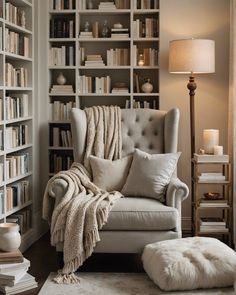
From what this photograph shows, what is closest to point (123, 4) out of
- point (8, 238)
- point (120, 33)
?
point (120, 33)

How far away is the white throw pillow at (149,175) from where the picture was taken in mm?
4504

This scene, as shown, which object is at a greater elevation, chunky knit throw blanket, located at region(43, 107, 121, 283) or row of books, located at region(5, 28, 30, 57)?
row of books, located at region(5, 28, 30, 57)

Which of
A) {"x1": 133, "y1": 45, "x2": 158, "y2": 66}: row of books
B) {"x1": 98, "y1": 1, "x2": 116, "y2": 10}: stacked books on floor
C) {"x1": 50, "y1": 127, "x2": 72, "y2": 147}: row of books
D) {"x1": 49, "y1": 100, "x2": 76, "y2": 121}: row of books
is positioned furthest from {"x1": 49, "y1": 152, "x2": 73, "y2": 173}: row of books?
{"x1": 98, "y1": 1, "x2": 116, "y2": 10}: stacked books on floor

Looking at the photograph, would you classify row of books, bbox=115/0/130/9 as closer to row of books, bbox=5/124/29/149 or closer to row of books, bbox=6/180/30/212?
row of books, bbox=5/124/29/149

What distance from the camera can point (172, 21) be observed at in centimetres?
533

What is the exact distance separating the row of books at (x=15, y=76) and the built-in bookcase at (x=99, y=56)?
446 millimetres

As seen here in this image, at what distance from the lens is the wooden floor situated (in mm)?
4301

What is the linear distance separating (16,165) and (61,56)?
51.5 inches

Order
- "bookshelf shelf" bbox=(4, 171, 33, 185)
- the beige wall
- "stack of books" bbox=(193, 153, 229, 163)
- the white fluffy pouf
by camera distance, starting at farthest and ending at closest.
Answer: the beige wall, "stack of books" bbox=(193, 153, 229, 163), "bookshelf shelf" bbox=(4, 171, 33, 185), the white fluffy pouf

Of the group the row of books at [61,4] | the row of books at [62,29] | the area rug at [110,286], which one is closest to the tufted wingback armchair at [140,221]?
the area rug at [110,286]

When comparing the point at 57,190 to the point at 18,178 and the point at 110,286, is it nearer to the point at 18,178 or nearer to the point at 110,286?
the point at 18,178

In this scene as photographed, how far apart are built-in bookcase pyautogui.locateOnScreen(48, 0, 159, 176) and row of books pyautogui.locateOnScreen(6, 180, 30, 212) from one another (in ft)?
2.00

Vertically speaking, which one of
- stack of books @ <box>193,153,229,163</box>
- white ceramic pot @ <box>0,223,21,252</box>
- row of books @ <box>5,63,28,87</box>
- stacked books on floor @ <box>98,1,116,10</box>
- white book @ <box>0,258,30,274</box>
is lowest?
white book @ <box>0,258,30,274</box>

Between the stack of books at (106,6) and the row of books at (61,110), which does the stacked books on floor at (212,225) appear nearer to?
the row of books at (61,110)
